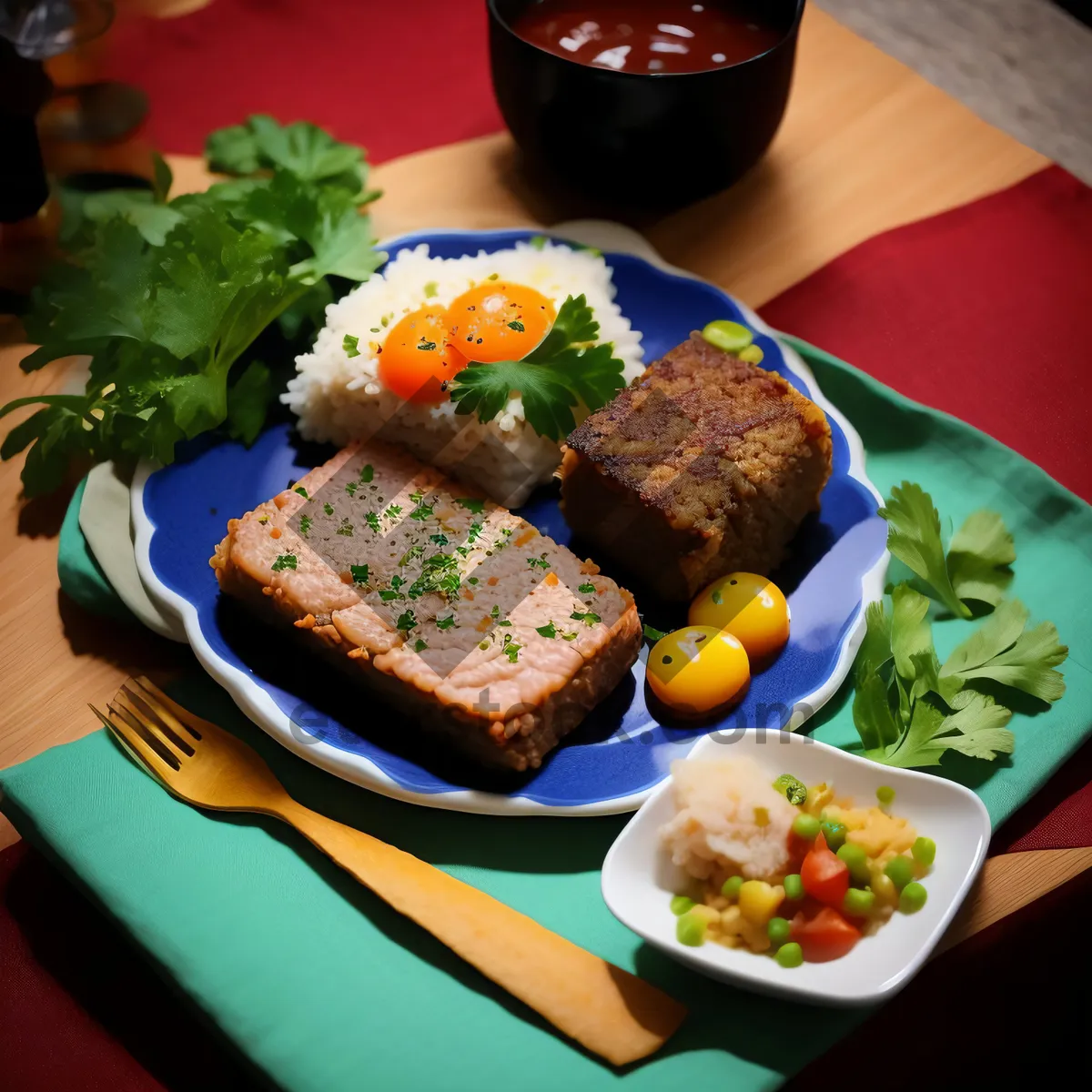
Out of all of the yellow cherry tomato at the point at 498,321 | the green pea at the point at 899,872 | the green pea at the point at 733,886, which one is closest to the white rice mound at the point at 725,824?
the green pea at the point at 733,886

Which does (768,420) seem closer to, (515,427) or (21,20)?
(515,427)

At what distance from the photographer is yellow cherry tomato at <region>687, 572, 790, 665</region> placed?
3275mm

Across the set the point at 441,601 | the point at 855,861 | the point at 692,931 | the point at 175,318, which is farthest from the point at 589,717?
the point at 175,318

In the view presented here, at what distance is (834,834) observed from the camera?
8.80 feet

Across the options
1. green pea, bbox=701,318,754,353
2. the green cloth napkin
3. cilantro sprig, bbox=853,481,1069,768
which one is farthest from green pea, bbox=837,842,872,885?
green pea, bbox=701,318,754,353

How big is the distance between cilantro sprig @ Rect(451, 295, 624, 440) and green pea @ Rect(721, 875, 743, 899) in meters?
1.59

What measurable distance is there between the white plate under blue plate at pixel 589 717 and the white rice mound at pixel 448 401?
0.44 ft

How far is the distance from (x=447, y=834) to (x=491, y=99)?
3.51 metres

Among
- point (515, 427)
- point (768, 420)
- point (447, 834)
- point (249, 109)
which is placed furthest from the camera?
point (249, 109)

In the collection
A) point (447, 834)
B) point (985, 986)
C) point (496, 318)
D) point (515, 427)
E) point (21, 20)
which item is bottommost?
point (985, 986)

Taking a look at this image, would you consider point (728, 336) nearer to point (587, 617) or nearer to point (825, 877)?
point (587, 617)

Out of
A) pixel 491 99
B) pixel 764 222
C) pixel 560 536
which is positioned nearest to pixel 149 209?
pixel 491 99

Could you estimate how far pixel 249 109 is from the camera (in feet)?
16.5

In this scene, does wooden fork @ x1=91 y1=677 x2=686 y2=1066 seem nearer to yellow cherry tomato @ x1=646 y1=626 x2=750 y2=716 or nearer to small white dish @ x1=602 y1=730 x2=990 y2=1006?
small white dish @ x1=602 y1=730 x2=990 y2=1006
